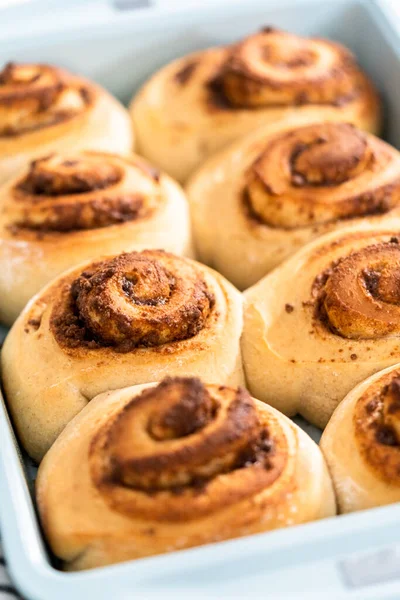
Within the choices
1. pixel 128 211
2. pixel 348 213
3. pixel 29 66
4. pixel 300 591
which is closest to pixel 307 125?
pixel 348 213

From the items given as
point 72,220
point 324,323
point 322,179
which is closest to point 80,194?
point 72,220

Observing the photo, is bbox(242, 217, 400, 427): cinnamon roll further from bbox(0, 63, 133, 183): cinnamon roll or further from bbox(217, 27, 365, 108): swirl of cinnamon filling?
bbox(0, 63, 133, 183): cinnamon roll

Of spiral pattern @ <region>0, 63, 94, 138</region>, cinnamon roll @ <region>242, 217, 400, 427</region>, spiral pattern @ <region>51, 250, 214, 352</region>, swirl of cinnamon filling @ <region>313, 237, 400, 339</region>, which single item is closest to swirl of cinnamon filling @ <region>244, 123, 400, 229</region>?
cinnamon roll @ <region>242, 217, 400, 427</region>

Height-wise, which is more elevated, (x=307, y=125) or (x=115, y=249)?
(x=307, y=125)

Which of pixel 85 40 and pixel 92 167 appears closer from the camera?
pixel 92 167

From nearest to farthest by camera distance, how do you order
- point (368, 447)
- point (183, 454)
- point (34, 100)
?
point (183, 454)
point (368, 447)
point (34, 100)

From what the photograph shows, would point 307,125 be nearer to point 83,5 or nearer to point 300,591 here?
point 83,5

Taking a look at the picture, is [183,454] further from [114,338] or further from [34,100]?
[34,100]
